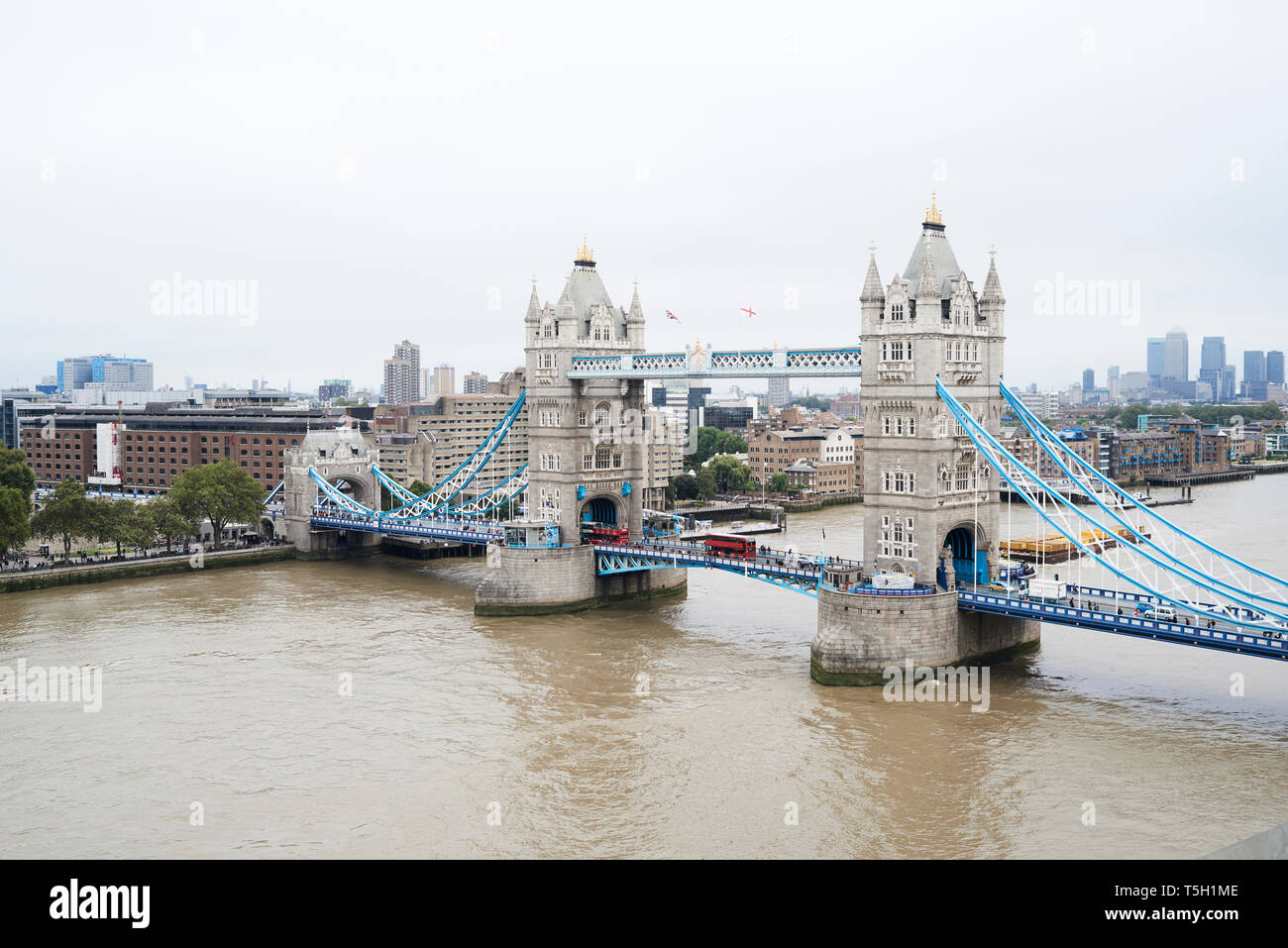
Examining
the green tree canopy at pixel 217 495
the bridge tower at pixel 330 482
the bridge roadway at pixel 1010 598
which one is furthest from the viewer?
the bridge tower at pixel 330 482

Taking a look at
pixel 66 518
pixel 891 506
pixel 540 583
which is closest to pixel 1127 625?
pixel 891 506

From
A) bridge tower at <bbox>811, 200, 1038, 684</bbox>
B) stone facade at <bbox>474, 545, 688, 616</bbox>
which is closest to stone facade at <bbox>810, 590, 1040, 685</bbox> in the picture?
bridge tower at <bbox>811, 200, 1038, 684</bbox>

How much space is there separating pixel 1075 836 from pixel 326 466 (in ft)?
182

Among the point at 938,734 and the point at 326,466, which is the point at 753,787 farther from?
the point at 326,466

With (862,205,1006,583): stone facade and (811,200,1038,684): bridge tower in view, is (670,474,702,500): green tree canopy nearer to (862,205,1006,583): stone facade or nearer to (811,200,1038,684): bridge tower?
(811,200,1038,684): bridge tower

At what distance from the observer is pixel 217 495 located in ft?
219

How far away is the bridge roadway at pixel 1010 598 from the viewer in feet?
105

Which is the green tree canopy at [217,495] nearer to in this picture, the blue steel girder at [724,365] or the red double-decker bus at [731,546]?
the blue steel girder at [724,365]

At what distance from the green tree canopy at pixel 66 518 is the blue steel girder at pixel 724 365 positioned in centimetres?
2920

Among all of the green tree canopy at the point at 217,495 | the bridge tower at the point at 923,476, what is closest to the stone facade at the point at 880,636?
the bridge tower at the point at 923,476

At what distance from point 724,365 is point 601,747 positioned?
20.5 m

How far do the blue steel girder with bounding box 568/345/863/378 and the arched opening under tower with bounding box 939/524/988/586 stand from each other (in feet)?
22.6

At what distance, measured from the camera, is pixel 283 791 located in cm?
2777
